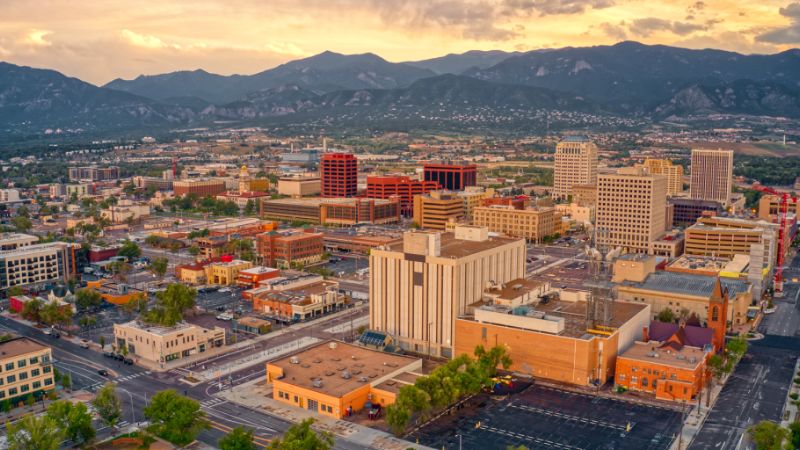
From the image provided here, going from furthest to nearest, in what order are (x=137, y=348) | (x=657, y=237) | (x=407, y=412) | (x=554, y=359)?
(x=657, y=237), (x=137, y=348), (x=554, y=359), (x=407, y=412)

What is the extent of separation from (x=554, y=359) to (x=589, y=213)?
99.6 m

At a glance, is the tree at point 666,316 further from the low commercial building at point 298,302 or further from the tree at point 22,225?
the tree at point 22,225

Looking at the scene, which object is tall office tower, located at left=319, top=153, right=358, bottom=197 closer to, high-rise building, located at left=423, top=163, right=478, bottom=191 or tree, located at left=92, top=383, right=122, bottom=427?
high-rise building, located at left=423, top=163, right=478, bottom=191

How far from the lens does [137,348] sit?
72625mm

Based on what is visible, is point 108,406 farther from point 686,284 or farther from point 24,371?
point 686,284

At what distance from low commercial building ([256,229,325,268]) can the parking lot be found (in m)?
60.3

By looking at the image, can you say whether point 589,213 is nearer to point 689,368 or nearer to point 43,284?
point 689,368

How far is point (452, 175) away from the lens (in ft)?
631

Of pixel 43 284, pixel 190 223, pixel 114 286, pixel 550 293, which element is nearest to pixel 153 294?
pixel 114 286

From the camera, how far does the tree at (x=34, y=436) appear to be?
45719 millimetres

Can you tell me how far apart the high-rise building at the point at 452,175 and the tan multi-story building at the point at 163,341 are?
12245 cm

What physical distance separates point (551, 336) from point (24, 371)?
4649 cm

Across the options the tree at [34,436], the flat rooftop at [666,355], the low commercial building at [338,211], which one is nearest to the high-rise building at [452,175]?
the low commercial building at [338,211]

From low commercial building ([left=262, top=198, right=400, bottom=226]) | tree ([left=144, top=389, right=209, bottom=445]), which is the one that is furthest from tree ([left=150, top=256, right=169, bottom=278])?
low commercial building ([left=262, top=198, right=400, bottom=226])
